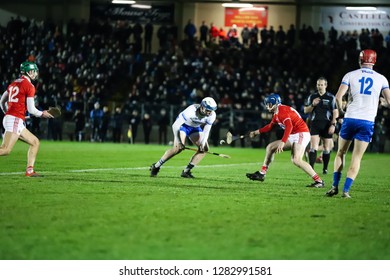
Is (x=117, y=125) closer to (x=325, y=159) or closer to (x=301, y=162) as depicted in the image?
(x=325, y=159)

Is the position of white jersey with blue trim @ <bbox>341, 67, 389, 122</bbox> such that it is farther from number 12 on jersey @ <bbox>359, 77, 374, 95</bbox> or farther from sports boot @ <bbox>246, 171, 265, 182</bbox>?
sports boot @ <bbox>246, 171, 265, 182</bbox>

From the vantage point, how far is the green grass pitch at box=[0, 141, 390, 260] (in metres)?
7.73

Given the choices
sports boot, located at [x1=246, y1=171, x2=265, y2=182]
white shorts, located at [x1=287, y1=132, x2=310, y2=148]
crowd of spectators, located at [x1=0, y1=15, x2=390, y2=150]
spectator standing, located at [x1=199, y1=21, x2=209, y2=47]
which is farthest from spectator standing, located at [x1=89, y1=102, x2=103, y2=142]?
white shorts, located at [x1=287, y1=132, x2=310, y2=148]

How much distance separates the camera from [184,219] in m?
9.74

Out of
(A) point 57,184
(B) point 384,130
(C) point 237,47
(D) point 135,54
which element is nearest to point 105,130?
(D) point 135,54

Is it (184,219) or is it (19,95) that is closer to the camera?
(184,219)

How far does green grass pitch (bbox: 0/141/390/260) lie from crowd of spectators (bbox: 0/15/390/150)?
21.1 metres

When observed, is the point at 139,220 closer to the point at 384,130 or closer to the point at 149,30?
the point at 384,130

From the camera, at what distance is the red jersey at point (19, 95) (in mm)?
14891

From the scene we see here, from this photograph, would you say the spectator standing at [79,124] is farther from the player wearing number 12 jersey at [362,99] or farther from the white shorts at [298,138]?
the player wearing number 12 jersey at [362,99]

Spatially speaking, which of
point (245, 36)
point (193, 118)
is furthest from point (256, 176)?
point (245, 36)

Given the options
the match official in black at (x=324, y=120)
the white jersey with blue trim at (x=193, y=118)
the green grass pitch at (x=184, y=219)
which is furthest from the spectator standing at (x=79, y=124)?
the white jersey with blue trim at (x=193, y=118)

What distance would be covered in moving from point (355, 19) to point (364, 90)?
112 feet

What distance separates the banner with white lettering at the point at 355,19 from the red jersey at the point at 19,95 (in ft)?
108
